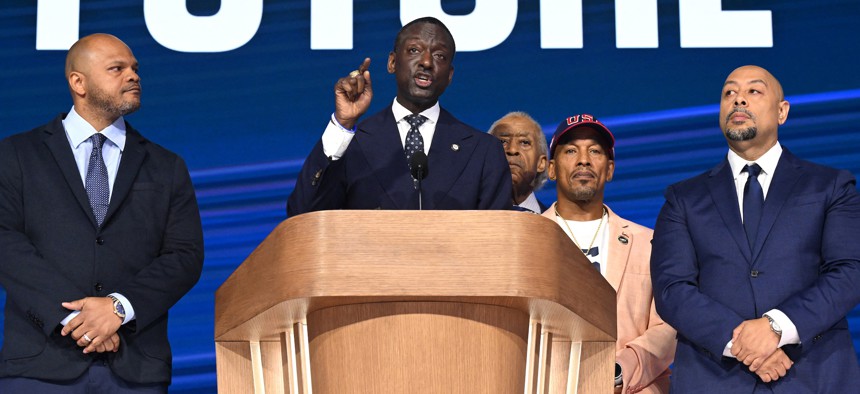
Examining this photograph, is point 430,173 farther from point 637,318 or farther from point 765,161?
point 765,161

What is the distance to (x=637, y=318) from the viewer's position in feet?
12.4

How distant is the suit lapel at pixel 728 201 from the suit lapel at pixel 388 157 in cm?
78

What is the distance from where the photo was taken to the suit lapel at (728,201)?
10.9 ft

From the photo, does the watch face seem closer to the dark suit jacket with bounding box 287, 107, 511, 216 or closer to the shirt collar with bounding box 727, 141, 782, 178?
the dark suit jacket with bounding box 287, 107, 511, 216

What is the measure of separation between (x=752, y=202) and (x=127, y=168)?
168cm

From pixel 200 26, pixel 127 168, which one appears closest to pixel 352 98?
pixel 127 168

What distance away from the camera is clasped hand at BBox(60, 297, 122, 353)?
3113 mm

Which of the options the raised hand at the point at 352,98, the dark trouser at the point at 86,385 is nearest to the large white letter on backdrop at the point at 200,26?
the raised hand at the point at 352,98

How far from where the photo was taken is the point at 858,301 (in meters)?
3.25

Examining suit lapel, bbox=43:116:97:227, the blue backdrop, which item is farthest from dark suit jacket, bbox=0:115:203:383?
the blue backdrop

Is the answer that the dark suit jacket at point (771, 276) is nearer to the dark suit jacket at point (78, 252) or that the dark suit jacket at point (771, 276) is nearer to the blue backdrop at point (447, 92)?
the dark suit jacket at point (78, 252)

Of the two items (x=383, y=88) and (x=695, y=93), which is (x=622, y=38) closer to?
(x=695, y=93)

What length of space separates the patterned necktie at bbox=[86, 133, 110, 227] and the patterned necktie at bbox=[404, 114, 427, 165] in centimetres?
82

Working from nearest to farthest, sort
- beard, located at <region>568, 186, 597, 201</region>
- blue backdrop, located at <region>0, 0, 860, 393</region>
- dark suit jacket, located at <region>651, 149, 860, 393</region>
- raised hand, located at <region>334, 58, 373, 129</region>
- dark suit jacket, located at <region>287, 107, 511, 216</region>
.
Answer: raised hand, located at <region>334, 58, 373, 129</region> < dark suit jacket, located at <region>651, 149, 860, 393</region> < dark suit jacket, located at <region>287, 107, 511, 216</region> < beard, located at <region>568, 186, 597, 201</region> < blue backdrop, located at <region>0, 0, 860, 393</region>
